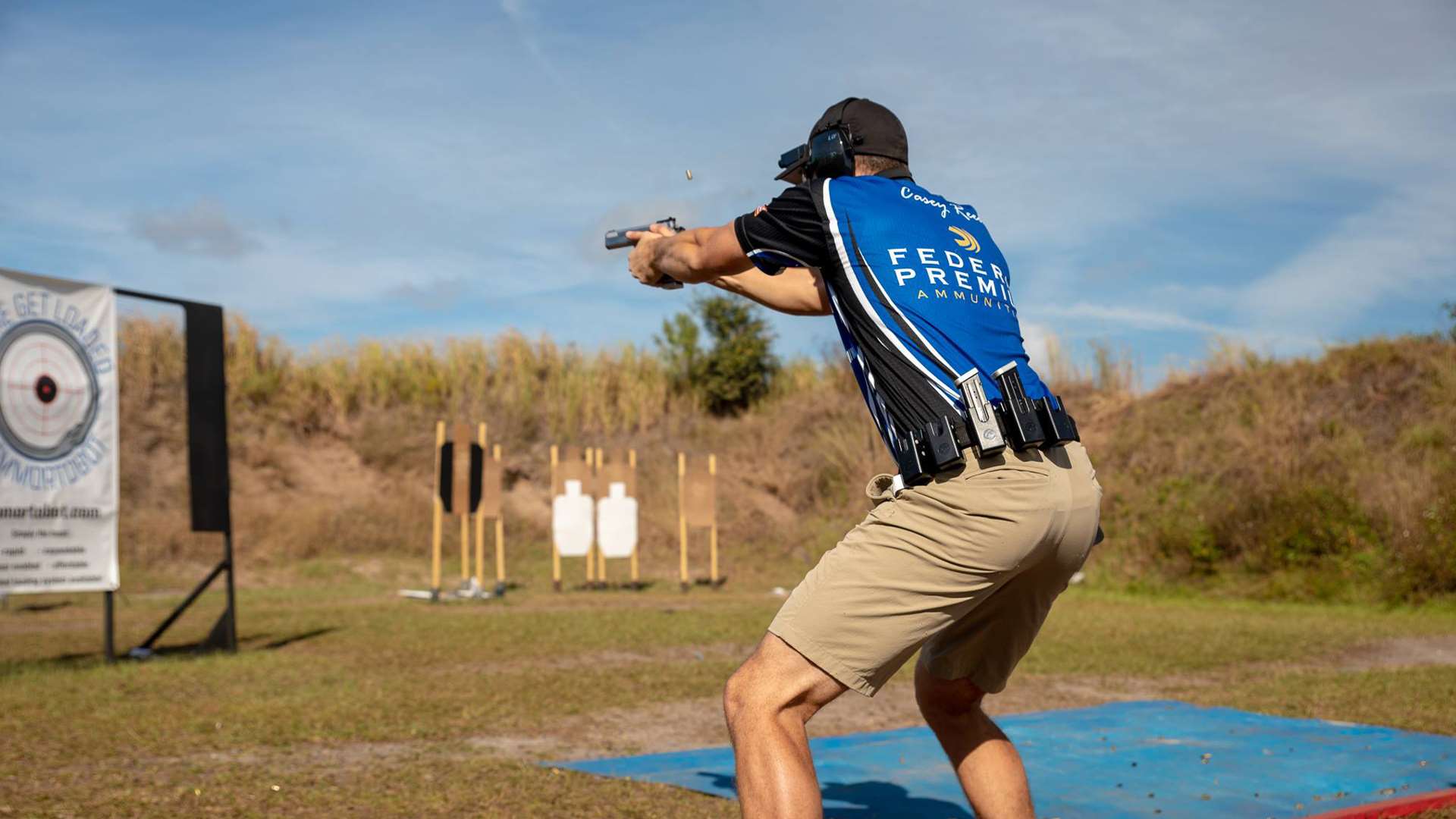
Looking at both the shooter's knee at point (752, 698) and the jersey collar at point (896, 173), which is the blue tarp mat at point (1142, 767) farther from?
the jersey collar at point (896, 173)

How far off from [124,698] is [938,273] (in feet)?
19.0

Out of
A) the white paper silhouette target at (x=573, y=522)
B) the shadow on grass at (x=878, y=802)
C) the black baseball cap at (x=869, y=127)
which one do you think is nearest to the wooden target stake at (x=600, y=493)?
the white paper silhouette target at (x=573, y=522)

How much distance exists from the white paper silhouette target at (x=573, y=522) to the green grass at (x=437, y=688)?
295cm

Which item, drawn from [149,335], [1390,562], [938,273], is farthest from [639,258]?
[149,335]

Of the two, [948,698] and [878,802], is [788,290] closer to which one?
[948,698]

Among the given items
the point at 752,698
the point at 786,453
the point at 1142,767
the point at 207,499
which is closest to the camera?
the point at 752,698

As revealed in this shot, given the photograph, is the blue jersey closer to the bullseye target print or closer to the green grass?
the green grass

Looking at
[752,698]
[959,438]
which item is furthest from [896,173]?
[752,698]

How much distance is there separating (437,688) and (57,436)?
121 inches

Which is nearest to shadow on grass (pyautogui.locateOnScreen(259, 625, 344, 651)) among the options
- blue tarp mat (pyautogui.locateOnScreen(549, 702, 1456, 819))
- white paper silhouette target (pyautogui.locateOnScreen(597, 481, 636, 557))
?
blue tarp mat (pyautogui.locateOnScreen(549, 702, 1456, 819))

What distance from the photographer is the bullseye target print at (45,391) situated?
25.2ft

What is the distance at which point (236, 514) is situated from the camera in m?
19.4

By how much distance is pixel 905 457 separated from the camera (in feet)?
8.34

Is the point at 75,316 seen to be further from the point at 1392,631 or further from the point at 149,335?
the point at 149,335
